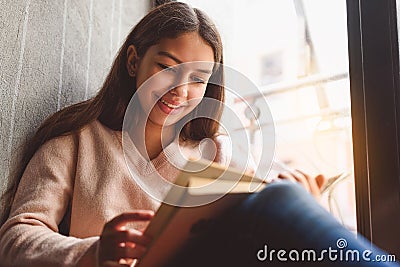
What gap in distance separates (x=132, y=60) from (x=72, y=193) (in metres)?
0.26

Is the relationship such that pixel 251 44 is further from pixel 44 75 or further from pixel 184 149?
pixel 44 75

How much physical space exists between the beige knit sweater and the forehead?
147 mm

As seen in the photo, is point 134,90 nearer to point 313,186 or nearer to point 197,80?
point 197,80

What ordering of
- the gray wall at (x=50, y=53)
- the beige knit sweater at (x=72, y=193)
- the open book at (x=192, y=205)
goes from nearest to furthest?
the open book at (x=192, y=205) → the beige knit sweater at (x=72, y=193) → the gray wall at (x=50, y=53)

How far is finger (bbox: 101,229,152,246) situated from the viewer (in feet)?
1.92

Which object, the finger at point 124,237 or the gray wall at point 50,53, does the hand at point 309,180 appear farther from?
the gray wall at point 50,53

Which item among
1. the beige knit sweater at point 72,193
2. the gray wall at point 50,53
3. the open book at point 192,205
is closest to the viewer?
the open book at point 192,205

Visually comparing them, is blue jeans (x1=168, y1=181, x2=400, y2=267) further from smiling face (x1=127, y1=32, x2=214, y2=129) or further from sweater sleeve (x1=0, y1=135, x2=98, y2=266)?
smiling face (x1=127, y1=32, x2=214, y2=129)

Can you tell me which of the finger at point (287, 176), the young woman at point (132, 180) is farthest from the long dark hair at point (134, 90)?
the finger at point (287, 176)

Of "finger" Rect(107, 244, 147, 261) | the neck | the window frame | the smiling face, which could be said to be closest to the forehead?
the smiling face

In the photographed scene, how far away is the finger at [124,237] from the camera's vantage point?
585 mm

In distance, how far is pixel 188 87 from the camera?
0.81 m

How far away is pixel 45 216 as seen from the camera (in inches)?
27.9

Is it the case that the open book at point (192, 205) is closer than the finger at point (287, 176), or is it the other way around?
the open book at point (192, 205)
